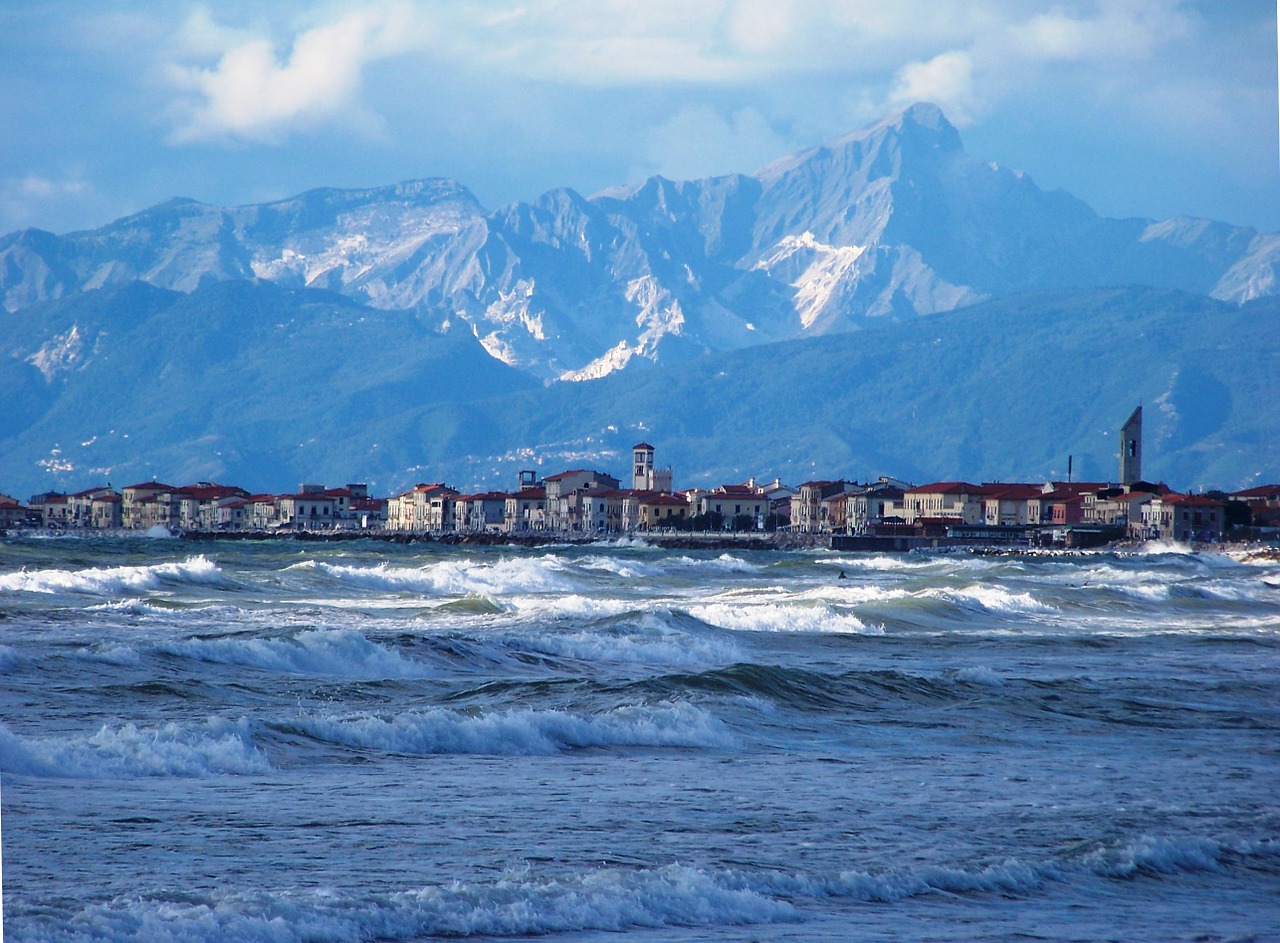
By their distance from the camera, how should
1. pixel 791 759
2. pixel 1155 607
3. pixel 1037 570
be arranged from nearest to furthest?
pixel 791 759 < pixel 1155 607 < pixel 1037 570

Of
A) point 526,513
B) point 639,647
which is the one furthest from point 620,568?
point 526,513

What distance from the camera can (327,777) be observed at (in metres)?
12.4

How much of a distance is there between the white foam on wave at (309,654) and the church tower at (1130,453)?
399 ft

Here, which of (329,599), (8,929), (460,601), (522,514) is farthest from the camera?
(522,514)

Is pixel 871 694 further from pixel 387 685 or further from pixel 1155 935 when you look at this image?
pixel 1155 935

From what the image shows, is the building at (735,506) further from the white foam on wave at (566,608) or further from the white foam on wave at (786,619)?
the white foam on wave at (786,619)

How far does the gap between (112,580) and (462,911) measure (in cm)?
2973

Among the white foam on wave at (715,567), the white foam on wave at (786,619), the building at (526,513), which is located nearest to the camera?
the white foam on wave at (786,619)

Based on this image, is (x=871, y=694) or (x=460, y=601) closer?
(x=871, y=694)

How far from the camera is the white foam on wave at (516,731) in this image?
14117 millimetres

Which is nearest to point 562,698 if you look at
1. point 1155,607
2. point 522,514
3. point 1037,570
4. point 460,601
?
point 460,601

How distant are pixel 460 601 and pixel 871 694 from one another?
15544 millimetres

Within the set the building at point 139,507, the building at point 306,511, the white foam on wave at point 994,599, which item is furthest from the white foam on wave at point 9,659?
the building at point 139,507

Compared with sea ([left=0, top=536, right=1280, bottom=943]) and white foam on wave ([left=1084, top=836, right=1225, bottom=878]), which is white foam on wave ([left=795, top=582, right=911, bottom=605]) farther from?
white foam on wave ([left=1084, top=836, right=1225, bottom=878])
